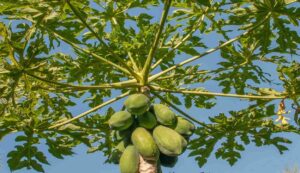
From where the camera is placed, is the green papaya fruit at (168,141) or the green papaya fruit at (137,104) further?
the green papaya fruit at (137,104)

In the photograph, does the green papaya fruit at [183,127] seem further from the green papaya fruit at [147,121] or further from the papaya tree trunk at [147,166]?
the papaya tree trunk at [147,166]

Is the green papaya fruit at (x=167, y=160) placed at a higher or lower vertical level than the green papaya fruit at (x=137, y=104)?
lower

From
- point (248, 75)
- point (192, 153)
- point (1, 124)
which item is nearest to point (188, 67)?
point (248, 75)

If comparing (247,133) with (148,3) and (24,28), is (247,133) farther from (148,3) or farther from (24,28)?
(24,28)

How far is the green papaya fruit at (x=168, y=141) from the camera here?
3.60 m

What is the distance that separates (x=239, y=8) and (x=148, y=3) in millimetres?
1004

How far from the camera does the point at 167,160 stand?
3.83m

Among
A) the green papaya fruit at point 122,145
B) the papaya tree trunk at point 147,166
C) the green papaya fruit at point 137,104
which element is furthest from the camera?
the green papaya fruit at point 122,145

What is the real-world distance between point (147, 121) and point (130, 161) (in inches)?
15.4

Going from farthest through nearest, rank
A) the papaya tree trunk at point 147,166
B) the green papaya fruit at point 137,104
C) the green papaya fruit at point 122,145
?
the green papaya fruit at point 122,145 < the green papaya fruit at point 137,104 < the papaya tree trunk at point 147,166

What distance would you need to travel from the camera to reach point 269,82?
502 cm

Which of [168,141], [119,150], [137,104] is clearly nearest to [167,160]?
[168,141]

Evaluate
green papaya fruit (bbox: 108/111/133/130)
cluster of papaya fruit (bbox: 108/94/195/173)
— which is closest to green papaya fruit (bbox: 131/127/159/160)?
cluster of papaya fruit (bbox: 108/94/195/173)

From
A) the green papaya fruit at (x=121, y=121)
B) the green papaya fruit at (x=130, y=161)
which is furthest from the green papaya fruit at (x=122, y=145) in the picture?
the green papaya fruit at (x=130, y=161)
